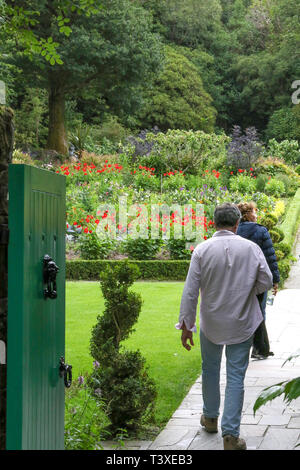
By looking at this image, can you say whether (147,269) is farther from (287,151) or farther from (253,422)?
(287,151)

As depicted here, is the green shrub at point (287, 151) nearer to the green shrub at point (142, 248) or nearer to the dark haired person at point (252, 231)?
the green shrub at point (142, 248)


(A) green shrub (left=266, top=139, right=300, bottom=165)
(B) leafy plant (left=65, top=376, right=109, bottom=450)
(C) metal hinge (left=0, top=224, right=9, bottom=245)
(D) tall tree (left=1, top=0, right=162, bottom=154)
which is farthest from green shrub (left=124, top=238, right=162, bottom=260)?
(A) green shrub (left=266, top=139, right=300, bottom=165)

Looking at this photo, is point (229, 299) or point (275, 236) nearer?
point (229, 299)

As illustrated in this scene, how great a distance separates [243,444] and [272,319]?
4.54 metres

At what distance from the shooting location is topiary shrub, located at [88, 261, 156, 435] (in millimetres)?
4160

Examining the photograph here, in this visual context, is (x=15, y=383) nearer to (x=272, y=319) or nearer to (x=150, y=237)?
(x=272, y=319)

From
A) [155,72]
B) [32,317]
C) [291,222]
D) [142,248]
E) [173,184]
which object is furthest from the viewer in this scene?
[155,72]

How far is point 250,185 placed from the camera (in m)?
18.3

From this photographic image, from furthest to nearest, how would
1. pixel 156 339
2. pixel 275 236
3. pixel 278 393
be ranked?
pixel 275 236
pixel 156 339
pixel 278 393

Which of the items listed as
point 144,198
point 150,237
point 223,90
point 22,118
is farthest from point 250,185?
point 223,90

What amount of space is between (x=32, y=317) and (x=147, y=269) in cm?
897

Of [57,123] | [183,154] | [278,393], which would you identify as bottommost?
[278,393]

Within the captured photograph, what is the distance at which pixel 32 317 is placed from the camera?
2547 millimetres

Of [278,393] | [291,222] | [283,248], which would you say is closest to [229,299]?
[278,393]
